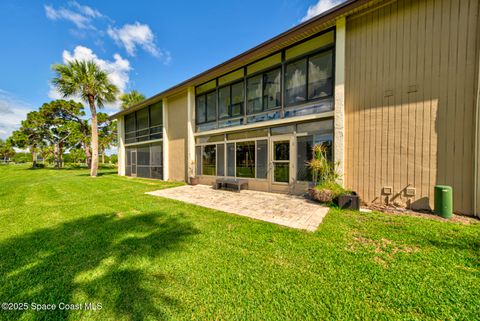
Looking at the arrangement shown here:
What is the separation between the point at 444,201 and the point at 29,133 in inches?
1633

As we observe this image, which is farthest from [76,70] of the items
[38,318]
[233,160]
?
[38,318]

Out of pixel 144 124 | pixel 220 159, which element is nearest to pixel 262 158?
pixel 220 159

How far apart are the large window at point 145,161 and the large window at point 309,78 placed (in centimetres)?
981

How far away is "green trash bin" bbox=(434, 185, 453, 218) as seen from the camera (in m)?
4.34

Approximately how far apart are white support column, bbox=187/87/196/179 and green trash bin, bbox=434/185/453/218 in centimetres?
990

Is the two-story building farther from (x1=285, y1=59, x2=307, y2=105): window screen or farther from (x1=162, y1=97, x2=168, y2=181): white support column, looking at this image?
(x1=162, y1=97, x2=168, y2=181): white support column

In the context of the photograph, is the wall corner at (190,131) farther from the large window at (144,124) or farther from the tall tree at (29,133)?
the tall tree at (29,133)

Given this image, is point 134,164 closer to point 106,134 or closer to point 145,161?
point 145,161

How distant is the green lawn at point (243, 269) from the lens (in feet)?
6.22

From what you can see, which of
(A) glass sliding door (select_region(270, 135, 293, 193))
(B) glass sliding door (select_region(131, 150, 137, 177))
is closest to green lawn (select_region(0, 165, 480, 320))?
(A) glass sliding door (select_region(270, 135, 293, 193))

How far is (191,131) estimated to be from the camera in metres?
10.8

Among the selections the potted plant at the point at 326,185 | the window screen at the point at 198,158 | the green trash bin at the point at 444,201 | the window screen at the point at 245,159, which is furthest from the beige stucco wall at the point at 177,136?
the green trash bin at the point at 444,201

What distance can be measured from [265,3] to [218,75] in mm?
3829

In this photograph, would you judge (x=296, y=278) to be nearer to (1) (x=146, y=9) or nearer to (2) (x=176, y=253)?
(2) (x=176, y=253)
